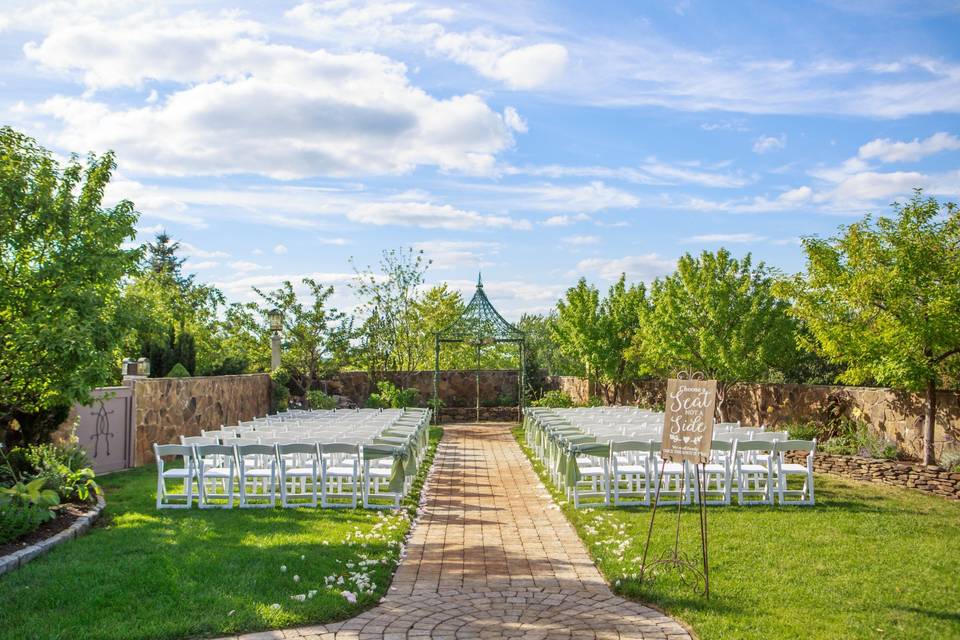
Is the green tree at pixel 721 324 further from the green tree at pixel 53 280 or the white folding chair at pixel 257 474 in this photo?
the green tree at pixel 53 280

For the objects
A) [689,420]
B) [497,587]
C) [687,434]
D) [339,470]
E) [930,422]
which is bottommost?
[497,587]

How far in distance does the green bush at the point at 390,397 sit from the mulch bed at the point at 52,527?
53.8 feet

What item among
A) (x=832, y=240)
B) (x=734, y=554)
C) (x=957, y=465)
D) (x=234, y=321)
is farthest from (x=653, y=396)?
(x=734, y=554)

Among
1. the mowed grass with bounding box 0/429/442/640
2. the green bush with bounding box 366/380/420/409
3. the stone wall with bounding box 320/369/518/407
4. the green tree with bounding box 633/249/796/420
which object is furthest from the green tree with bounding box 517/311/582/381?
the mowed grass with bounding box 0/429/442/640

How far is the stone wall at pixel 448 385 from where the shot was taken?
2938cm

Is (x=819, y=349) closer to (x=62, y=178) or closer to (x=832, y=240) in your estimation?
(x=832, y=240)

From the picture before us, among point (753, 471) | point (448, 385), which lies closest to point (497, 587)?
point (753, 471)

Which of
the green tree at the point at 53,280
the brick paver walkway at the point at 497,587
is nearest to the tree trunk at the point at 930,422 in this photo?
the brick paver walkway at the point at 497,587

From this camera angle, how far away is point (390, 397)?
2647 cm

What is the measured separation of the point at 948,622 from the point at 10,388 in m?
9.52

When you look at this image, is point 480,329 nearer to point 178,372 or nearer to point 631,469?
point 178,372

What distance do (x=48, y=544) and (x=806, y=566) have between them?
707cm

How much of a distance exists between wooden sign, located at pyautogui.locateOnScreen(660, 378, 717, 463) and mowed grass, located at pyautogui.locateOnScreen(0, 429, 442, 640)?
2.73 m

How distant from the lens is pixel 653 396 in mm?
23531
